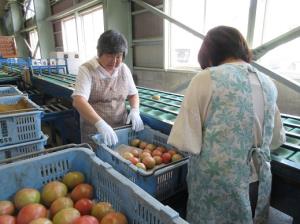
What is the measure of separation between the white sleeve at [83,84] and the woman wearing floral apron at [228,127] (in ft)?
2.75

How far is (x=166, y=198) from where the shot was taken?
3.98ft

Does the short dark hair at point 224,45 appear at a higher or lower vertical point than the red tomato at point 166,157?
higher

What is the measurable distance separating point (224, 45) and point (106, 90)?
100cm

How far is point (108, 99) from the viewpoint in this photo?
1.80 m

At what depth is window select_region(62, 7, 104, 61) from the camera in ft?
23.0

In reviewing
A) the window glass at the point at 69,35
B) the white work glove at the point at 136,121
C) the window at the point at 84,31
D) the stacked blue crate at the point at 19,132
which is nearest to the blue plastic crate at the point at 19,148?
the stacked blue crate at the point at 19,132

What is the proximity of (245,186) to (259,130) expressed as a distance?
245 mm

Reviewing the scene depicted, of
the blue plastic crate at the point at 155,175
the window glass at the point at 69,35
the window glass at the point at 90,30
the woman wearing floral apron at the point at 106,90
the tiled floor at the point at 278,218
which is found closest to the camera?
the blue plastic crate at the point at 155,175

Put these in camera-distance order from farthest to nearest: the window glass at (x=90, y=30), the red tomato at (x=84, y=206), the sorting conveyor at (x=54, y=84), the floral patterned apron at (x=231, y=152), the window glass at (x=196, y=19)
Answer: the window glass at (x=90, y=30) < the window glass at (x=196, y=19) < the sorting conveyor at (x=54, y=84) < the floral patterned apron at (x=231, y=152) < the red tomato at (x=84, y=206)

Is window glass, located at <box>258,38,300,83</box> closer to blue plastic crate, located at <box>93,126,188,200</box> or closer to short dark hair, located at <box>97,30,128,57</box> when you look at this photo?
short dark hair, located at <box>97,30,128,57</box>

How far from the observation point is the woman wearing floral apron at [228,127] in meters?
0.94

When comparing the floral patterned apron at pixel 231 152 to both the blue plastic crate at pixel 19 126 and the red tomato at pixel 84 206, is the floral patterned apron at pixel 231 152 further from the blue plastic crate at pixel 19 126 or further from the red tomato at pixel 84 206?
the blue plastic crate at pixel 19 126

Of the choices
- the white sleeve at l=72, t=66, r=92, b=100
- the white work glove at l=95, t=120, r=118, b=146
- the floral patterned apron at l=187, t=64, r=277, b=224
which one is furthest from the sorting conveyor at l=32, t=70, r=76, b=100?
the floral patterned apron at l=187, t=64, r=277, b=224

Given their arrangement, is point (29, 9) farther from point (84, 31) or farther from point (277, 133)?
point (277, 133)
